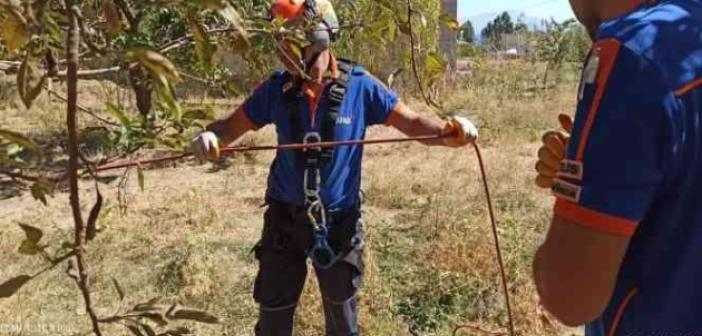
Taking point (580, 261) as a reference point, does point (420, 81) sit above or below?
above

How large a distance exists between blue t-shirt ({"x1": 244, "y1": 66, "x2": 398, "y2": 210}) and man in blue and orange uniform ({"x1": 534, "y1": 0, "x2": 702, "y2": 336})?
5.49ft

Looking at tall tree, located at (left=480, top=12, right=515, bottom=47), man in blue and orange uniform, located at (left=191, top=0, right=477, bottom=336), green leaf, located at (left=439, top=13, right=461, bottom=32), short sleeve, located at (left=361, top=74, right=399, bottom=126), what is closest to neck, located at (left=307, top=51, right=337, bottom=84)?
man in blue and orange uniform, located at (left=191, top=0, right=477, bottom=336)

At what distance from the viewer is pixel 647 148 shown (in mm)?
926

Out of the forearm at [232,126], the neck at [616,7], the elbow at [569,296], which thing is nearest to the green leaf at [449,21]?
the neck at [616,7]

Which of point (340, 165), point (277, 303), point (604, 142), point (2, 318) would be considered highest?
point (604, 142)

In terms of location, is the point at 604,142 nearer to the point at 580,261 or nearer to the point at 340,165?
the point at 580,261

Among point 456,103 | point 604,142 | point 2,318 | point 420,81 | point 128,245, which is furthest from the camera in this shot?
point 456,103

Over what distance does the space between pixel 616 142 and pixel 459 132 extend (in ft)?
5.30

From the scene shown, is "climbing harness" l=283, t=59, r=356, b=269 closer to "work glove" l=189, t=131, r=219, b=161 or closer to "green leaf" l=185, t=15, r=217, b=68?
"work glove" l=189, t=131, r=219, b=161

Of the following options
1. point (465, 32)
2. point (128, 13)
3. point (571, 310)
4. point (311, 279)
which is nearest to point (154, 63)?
point (128, 13)

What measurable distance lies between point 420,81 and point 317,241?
1.25m

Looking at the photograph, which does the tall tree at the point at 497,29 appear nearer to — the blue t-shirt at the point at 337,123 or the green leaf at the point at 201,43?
the blue t-shirt at the point at 337,123

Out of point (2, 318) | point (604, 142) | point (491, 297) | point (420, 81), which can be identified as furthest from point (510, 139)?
point (604, 142)

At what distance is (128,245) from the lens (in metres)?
5.20
